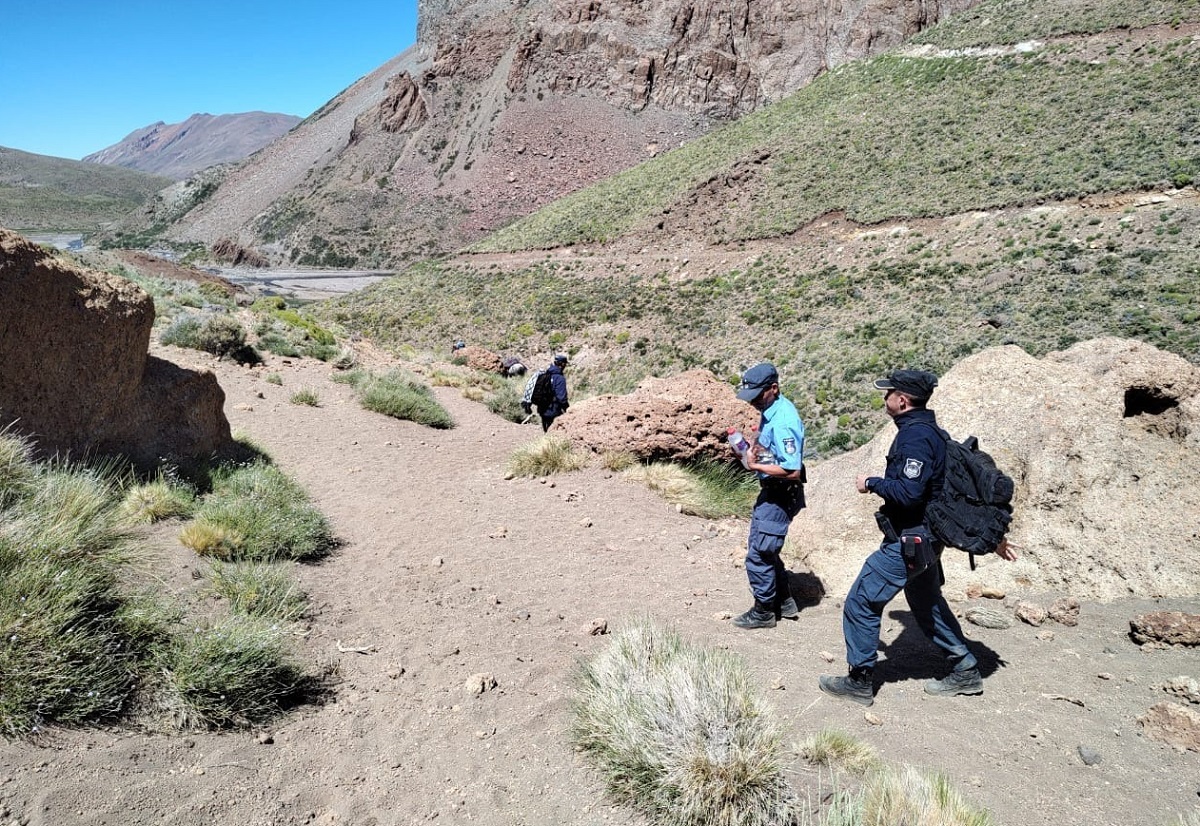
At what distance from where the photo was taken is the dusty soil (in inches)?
111

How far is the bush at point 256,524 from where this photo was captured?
4.99 metres

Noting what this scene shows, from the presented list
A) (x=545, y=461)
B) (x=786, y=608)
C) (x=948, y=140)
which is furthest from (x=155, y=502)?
(x=948, y=140)

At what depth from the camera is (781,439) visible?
4.63m

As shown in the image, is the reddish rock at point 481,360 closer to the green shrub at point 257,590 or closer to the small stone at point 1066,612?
the green shrub at point 257,590

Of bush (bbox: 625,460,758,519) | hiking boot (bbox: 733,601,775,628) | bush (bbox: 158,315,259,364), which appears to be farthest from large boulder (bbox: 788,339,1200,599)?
bush (bbox: 158,315,259,364)

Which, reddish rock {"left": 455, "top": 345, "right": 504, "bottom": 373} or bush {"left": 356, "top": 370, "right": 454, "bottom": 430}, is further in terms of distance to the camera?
reddish rock {"left": 455, "top": 345, "right": 504, "bottom": 373}

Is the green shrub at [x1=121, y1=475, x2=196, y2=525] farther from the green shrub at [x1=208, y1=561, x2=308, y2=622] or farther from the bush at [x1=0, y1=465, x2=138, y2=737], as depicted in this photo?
the bush at [x1=0, y1=465, x2=138, y2=737]

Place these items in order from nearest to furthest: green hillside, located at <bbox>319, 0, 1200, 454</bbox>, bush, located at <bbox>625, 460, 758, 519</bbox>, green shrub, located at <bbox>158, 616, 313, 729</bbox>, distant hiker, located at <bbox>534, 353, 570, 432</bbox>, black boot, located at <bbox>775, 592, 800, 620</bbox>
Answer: green shrub, located at <bbox>158, 616, 313, 729</bbox> → black boot, located at <bbox>775, 592, 800, 620</bbox> → bush, located at <bbox>625, 460, 758, 519</bbox> → distant hiker, located at <bbox>534, 353, 570, 432</bbox> → green hillside, located at <bbox>319, 0, 1200, 454</bbox>

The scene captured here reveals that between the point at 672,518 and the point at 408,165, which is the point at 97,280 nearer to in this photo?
the point at 672,518

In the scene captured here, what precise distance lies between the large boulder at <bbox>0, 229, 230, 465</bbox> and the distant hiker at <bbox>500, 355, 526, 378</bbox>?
44.5 ft

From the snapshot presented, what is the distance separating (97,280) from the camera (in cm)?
615

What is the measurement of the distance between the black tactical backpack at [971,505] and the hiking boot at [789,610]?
171 centimetres

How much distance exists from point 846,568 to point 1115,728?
7.94ft

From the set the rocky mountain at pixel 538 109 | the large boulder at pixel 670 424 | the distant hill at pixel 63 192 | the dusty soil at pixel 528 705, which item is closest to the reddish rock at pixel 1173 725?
the dusty soil at pixel 528 705
